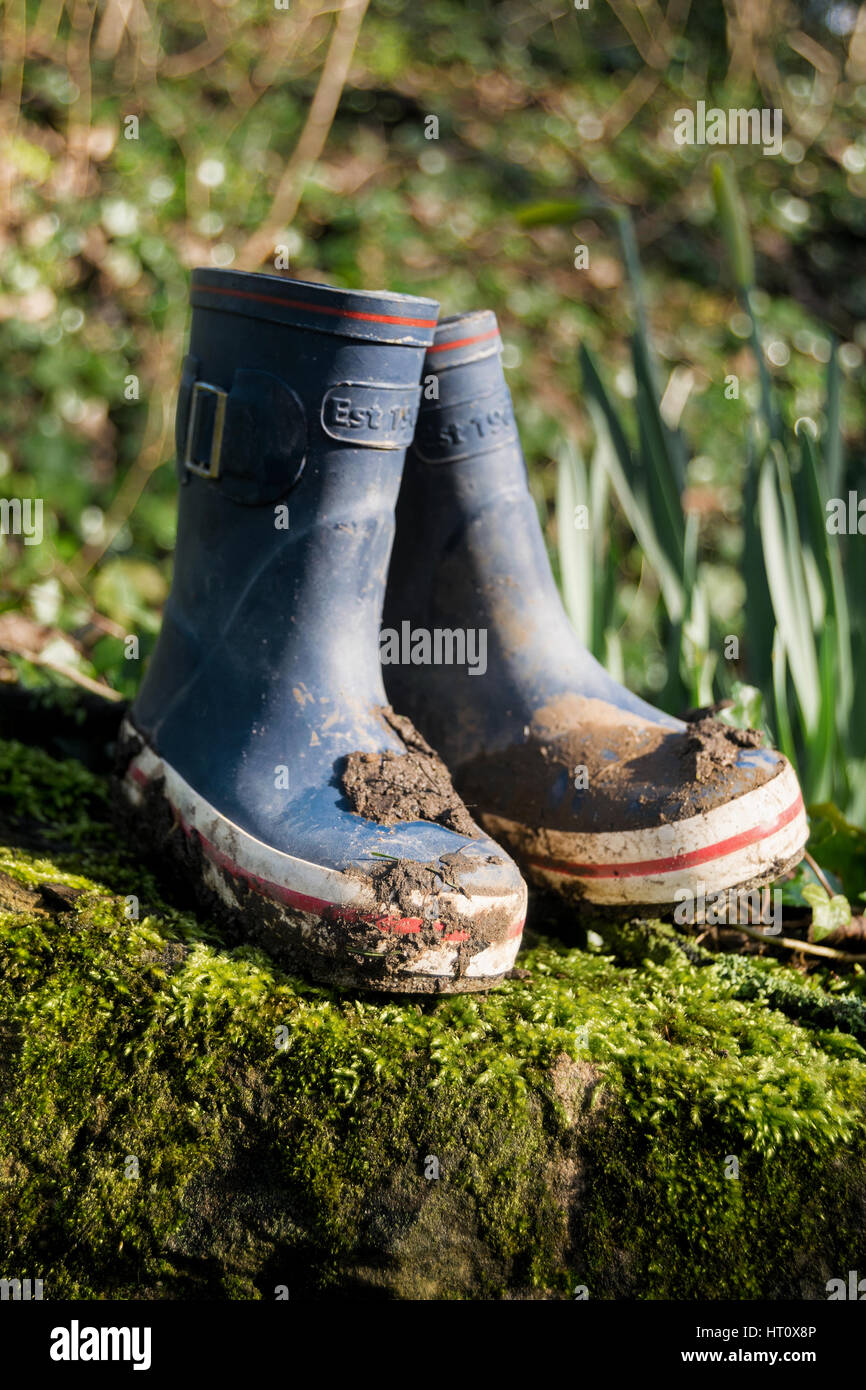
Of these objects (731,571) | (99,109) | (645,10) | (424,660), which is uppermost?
(645,10)

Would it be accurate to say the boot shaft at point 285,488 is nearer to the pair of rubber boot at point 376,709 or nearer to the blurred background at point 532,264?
the pair of rubber boot at point 376,709

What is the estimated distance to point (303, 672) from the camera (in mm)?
1211

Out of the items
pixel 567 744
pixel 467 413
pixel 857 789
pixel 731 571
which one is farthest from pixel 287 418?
pixel 731 571

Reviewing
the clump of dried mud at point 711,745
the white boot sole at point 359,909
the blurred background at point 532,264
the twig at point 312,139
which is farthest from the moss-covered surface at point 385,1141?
the twig at point 312,139

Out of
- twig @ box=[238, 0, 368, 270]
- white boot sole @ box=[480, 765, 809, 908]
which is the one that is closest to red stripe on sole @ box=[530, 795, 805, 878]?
white boot sole @ box=[480, 765, 809, 908]

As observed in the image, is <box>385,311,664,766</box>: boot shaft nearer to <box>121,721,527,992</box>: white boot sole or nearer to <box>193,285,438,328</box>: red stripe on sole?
<box>193,285,438,328</box>: red stripe on sole

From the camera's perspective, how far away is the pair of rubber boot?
3.54 feet

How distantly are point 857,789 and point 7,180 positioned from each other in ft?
9.66

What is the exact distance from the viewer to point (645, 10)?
5129mm

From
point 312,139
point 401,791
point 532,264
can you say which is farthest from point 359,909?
point 532,264

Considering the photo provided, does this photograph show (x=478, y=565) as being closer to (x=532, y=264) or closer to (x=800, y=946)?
(x=800, y=946)

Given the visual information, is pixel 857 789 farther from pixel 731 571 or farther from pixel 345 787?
pixel 731 571

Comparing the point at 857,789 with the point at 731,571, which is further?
the point at 731,571

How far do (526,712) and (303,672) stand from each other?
30 centimetres
